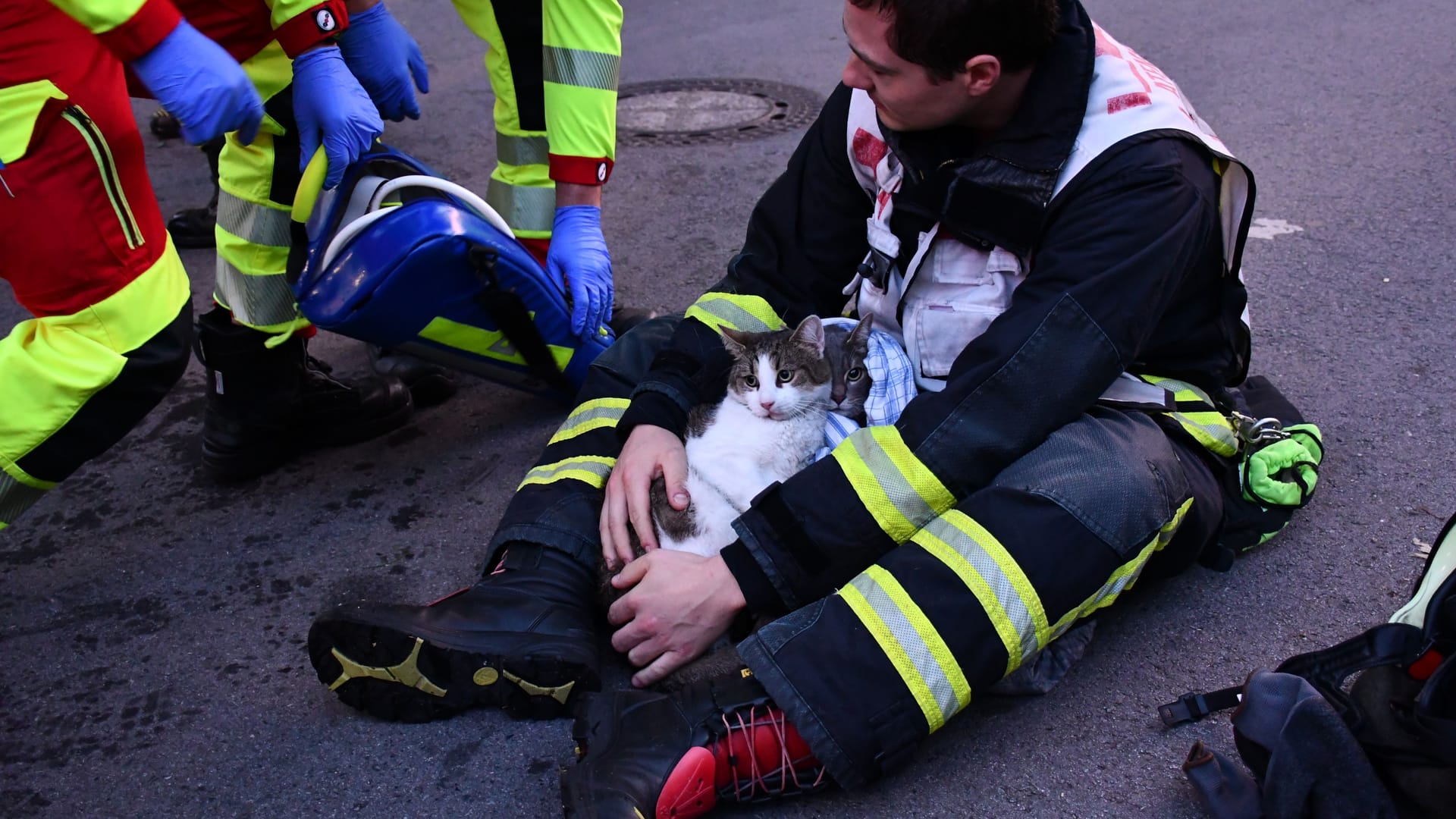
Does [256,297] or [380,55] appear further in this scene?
[380,55]

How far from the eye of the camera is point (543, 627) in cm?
198

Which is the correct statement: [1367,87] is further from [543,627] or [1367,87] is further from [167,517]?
[167,517]

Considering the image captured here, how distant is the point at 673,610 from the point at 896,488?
1.48ft

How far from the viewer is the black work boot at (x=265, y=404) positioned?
276 centimetres

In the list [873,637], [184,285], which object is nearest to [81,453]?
[184,285]

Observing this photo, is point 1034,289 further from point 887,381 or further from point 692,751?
point 692,751

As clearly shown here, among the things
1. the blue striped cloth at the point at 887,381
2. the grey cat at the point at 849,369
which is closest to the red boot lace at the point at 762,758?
the blue striped cloth at the point at 887,381

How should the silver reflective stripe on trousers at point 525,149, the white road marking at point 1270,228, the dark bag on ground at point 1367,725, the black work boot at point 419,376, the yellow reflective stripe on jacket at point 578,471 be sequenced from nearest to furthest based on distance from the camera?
1. the dark bag on ground at point 1367,725
2. the yellow reflective stripe on jacket at point 578,471
3. the silver reflective stripe on trousers at point 525,149
4. the black work boot at point 419,376
5. the white road marking at point 1270,228

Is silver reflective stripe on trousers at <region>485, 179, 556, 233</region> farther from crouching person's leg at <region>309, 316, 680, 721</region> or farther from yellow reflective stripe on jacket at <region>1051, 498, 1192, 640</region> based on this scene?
yellow reflective stripe on jacket at <region>1051, 498, 1192, 640</region>

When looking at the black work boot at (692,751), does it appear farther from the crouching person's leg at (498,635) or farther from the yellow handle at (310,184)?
the yellow handle at (310,184)

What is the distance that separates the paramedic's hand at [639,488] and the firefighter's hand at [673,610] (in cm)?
9

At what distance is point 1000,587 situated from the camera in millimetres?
1744

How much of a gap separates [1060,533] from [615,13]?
177 centimetres

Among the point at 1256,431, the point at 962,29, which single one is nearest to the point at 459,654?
the point at 962,29
